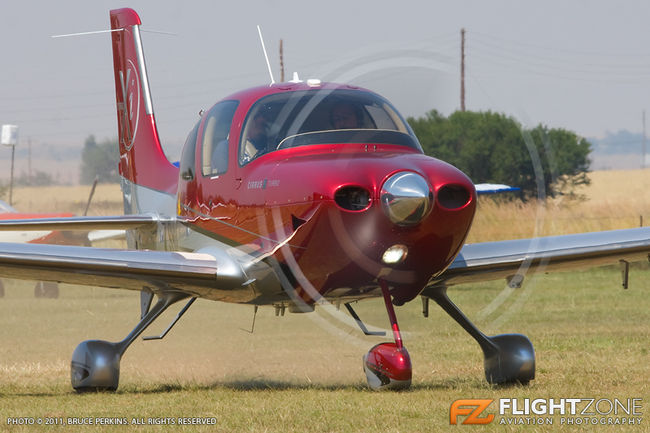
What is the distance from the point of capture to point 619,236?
30.5ft

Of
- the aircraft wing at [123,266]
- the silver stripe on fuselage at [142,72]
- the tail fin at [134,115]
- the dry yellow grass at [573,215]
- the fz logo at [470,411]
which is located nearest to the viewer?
the fz logo at [470,411]

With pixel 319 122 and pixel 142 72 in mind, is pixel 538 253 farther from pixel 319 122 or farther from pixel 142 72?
pixel 142 72

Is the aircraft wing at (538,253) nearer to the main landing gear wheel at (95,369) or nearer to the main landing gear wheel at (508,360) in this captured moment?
the main landing gear wheel at (508,360)

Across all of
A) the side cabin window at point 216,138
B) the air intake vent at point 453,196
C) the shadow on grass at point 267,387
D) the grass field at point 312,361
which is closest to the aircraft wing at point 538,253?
the grass field at point 312,361

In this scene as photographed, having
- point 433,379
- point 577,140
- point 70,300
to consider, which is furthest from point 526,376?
point 577,140

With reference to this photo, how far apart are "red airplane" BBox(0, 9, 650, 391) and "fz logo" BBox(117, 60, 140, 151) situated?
2.28 m

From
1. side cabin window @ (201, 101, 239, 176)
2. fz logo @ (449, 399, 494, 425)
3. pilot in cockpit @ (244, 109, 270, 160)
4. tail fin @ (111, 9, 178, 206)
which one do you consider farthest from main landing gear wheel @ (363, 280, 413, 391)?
tail fin @ (111, 9, 178, 206)

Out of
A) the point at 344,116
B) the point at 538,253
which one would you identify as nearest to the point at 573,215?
the point at 538,253

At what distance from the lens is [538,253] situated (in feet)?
29.9

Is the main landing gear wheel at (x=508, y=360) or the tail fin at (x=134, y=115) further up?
the tail fin at (x=134, y=115)

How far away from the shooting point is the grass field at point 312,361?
701 centimetres

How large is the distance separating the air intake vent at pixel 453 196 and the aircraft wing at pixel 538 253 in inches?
74.7

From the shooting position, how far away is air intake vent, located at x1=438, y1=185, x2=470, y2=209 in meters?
6.95

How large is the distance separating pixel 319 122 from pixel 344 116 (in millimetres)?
239
